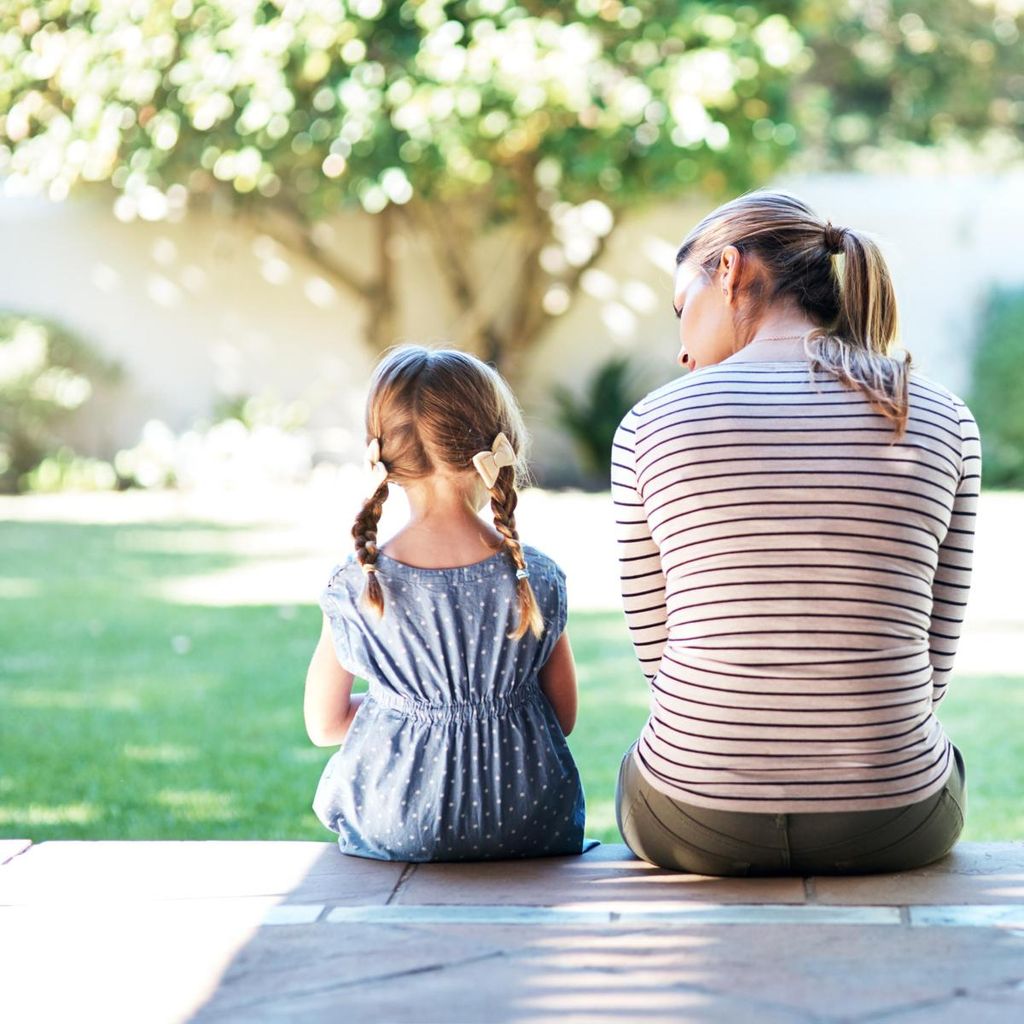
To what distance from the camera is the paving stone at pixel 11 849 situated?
2678 mm

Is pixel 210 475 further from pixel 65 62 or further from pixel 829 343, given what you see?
pixel 829 343

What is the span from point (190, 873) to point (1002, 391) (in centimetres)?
1016

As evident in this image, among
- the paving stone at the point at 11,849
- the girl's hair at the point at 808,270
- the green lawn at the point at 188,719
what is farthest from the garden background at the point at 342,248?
the girl's hair at the point at 808,270

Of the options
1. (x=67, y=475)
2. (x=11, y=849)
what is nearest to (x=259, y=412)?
(x=67, y=475)

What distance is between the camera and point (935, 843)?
2.43 m

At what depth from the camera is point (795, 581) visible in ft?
7.40

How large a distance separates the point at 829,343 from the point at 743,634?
Answer: 1.54 ft

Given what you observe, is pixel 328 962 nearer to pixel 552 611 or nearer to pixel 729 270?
pixel 552 611

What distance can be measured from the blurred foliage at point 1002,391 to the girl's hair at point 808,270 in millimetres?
9373

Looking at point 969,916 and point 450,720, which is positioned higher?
point 450,720

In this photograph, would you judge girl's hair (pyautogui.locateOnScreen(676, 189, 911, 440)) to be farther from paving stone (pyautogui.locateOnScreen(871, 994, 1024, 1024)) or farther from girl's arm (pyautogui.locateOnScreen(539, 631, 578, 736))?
paving stone (pyautogui.locateOnScreen(871, 994, 1024, 1024))

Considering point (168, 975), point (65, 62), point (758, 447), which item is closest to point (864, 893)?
point (758, 447)

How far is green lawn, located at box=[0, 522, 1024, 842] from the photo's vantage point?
4000 millimetres

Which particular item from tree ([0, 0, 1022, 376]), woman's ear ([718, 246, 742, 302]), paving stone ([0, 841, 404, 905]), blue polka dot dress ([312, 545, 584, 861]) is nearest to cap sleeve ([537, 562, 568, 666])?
blue polka dot dress ([312, 545, 584, 861])
